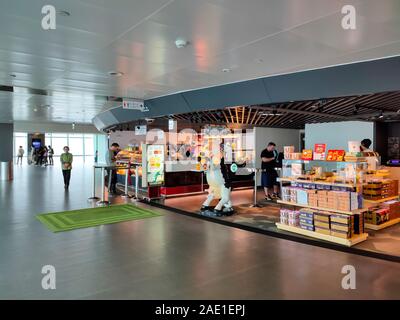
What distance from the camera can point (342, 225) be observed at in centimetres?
504

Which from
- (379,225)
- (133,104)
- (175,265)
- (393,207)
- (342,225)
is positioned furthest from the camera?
(133,104)

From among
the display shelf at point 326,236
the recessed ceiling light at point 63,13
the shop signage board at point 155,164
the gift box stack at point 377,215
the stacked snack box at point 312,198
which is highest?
the recessed ceiling light at point 63,13

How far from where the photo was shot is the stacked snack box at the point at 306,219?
549 cm

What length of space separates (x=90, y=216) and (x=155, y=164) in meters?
2.95

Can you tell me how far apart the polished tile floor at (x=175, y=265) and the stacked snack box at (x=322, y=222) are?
590 millimetres

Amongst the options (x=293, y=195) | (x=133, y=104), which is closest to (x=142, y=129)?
(x=133, y=104)

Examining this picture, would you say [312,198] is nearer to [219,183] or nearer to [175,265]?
[219,183]

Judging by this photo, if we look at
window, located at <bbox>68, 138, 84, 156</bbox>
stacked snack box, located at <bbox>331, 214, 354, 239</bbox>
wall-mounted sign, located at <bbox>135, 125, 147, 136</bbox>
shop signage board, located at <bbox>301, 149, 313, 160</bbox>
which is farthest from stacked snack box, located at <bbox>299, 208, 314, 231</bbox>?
window, located at <bbox>68, 138, 84, 156</bbox>

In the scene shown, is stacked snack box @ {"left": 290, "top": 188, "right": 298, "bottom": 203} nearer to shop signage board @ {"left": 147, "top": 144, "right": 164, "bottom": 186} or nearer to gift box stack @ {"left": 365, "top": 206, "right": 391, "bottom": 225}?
gift box stack @ {"left": 365, "top": 206, "right": 391, "bottom": 225}

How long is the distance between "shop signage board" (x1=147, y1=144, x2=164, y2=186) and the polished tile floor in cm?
308

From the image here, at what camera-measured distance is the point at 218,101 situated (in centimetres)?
778

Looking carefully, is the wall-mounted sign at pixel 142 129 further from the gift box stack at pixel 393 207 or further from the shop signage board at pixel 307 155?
the gift box stack at pixel 393 207

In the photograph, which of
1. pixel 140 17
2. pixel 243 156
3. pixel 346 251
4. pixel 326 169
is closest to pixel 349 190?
pixel 326 169

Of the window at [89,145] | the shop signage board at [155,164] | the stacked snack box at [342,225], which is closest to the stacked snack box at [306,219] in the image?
the stacked snack box at [342,225]
